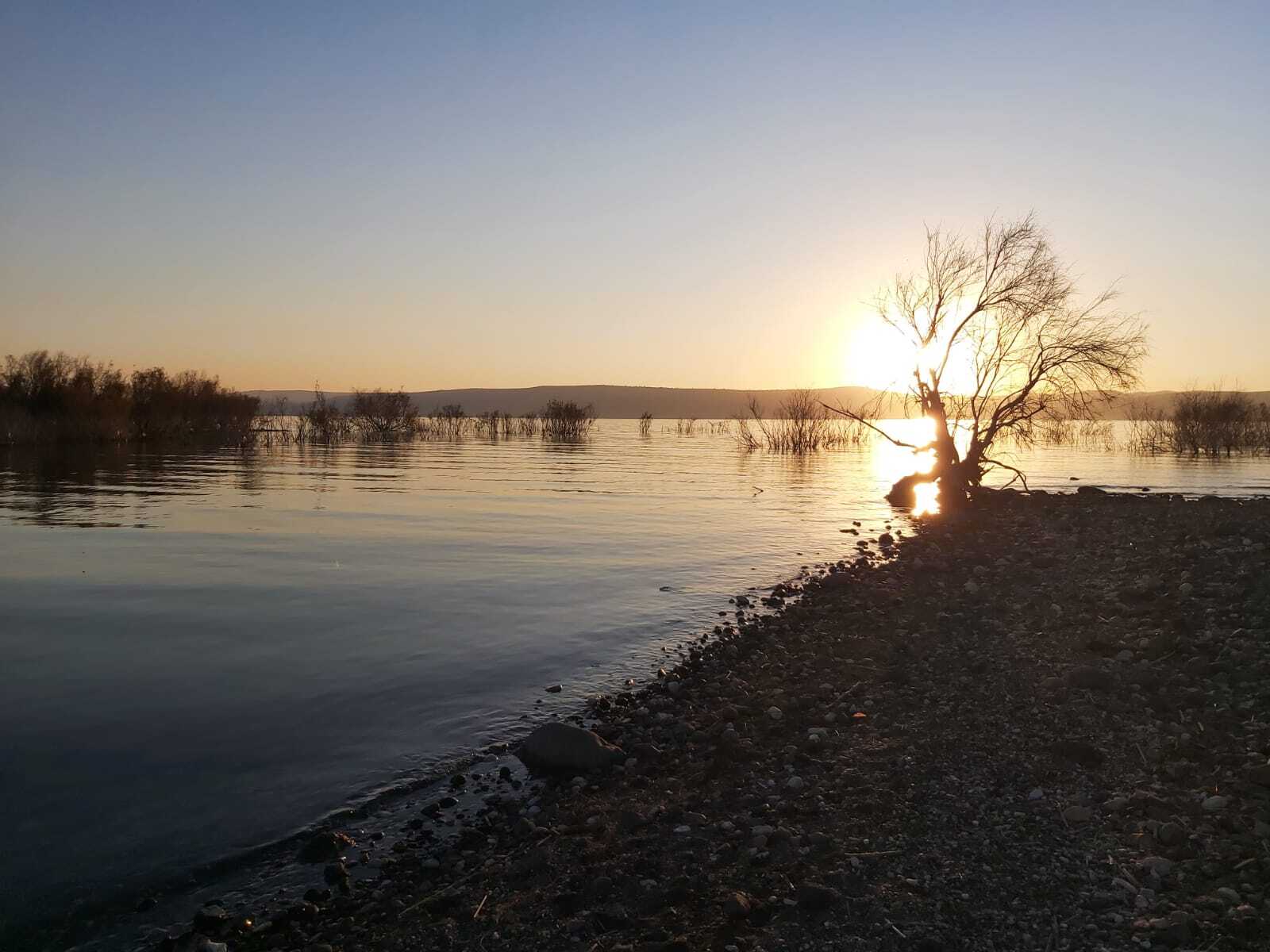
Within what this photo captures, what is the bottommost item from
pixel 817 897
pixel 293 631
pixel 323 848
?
pixel 323 848

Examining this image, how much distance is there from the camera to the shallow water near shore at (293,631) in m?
7.20

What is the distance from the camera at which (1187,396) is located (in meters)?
62.5

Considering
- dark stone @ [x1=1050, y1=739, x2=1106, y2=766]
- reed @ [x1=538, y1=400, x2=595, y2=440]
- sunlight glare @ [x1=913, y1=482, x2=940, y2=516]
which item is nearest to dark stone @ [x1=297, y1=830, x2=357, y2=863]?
dark stone @ [x1=1050, y1=739, x2=1106, y2=766]

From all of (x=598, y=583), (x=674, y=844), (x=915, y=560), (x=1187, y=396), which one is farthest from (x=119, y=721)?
(x=1187, y=396)

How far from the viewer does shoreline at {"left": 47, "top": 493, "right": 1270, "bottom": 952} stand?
4965 mm

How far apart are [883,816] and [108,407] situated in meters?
71.9

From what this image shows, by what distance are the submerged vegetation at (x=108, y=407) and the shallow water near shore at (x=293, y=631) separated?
3334 centimetres

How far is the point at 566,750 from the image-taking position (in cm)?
790

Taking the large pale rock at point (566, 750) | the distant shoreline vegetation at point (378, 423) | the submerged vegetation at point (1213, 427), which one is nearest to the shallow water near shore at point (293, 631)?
the large pale rock at point (566, 750)

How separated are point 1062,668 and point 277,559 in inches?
622

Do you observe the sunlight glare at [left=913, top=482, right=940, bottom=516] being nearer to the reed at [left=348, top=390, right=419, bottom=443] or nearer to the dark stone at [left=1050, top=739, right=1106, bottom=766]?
the dark stone at [left=1050, top=739, right=1106, bottom=766]

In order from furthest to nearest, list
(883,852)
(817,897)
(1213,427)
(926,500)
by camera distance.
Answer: (1213,427) < (926,500) < (883,852) < (817,897)

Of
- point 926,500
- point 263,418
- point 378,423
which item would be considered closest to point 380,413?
point 378,423

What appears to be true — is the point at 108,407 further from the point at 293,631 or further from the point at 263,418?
the point at 293,631
